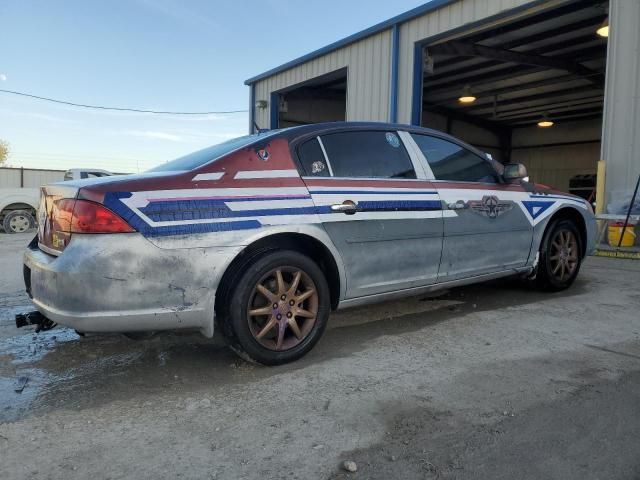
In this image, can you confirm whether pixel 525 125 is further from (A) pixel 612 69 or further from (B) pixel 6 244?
(B) pixel 6 244

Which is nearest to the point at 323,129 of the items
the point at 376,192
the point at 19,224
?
the point at 376,192

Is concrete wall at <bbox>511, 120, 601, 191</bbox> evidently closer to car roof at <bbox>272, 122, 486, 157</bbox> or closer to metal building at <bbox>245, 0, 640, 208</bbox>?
metal building at <bbox>245, 0, 640, 208</bbox>

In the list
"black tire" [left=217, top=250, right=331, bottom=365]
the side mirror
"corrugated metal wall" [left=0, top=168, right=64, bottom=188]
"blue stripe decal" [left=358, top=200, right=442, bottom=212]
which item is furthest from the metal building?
"corrugated metal wall" [left=0, top=168, right=64, bottom=188]

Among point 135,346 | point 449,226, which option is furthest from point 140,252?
point 449,226

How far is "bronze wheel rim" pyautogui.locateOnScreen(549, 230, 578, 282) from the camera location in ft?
16.0

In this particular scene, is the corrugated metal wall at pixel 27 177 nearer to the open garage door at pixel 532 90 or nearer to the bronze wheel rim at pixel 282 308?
the open garage door at pixel 532 90

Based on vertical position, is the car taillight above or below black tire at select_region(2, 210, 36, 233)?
above

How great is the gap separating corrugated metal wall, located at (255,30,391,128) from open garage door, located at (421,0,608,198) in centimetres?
101

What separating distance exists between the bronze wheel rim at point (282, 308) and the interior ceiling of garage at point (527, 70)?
9.59 metres

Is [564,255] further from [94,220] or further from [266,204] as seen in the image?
[94,220]

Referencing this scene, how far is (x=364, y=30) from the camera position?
11.8 m

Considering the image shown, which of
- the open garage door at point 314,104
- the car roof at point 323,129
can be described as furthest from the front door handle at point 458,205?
the open garage door at point 314,104

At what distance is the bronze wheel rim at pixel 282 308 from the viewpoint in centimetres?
295

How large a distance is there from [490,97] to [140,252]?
1946cm
